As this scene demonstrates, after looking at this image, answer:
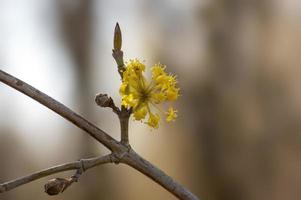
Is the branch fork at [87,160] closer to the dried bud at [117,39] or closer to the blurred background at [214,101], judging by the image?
the dried bud at [117,39]

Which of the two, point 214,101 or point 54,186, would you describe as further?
point 214,101

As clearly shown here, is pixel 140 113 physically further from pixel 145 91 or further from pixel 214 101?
pixel 214 101

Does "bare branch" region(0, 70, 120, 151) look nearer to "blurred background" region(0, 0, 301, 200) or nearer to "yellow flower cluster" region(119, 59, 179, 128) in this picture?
"yellow flower cluster" region(119, 59, 179, 128)

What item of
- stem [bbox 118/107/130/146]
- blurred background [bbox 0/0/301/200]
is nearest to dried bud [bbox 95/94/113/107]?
stem [bbox 118/107/130/146]

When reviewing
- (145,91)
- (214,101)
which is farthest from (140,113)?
(214,101)
